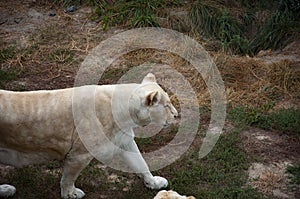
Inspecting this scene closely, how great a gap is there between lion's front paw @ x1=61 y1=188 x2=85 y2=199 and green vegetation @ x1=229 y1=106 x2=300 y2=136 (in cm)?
213

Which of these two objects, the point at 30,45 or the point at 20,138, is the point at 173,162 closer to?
the point at 20,138

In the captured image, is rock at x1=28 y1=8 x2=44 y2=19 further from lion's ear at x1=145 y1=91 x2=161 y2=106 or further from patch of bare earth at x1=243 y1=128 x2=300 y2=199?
lion's ear at x1=145 y1=91 x2=161 y2=106

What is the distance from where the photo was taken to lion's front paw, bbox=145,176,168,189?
5.47m

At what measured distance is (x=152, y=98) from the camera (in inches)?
184

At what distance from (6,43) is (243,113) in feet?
12.6

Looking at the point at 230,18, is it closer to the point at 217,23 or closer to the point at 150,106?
the point at 217,23

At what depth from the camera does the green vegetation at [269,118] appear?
258 inches

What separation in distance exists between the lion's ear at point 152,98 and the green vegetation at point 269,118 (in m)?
2.13

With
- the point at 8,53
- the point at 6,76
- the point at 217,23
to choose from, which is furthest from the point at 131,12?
the point at 6,76

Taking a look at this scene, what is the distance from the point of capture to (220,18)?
9.15 metres

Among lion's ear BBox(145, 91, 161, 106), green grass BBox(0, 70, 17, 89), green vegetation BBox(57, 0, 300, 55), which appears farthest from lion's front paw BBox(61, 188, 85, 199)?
green vegetation BBox(57, 0, 300, 55)

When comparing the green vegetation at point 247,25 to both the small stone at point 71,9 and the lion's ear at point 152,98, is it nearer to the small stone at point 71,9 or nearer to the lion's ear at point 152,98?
the small stone at point 71,9

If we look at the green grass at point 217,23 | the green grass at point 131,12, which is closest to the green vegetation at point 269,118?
the green grass at point 217,23

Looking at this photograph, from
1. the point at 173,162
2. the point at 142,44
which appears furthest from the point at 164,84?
the point at 173,162
